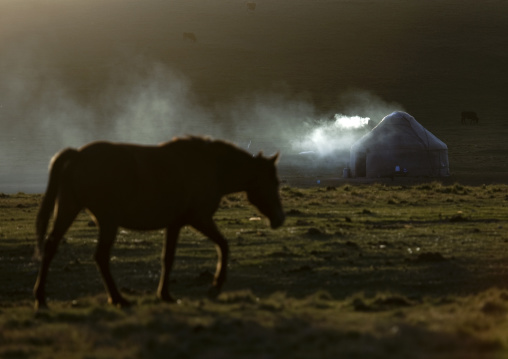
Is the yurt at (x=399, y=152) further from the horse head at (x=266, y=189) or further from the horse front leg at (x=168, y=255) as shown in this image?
the horse front leg at (x=168, y=255)

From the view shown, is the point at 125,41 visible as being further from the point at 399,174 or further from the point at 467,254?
the point at 467,254

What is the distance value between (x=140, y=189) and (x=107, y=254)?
855 mm

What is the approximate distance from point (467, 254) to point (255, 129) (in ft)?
244

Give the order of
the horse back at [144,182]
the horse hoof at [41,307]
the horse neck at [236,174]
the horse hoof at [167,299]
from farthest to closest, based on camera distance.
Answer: the horse neck at [236,174] < the horse hoof at [167,299] < the horse hoof at [41,307] < the horse back at [144,182]

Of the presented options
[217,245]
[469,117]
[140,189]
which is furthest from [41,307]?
[469,117]

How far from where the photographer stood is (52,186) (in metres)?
9.71

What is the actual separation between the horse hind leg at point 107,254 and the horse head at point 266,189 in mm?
2247

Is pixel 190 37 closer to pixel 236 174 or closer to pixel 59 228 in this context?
pixel 236 174

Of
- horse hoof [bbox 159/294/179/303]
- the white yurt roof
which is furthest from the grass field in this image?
the white yurt roof

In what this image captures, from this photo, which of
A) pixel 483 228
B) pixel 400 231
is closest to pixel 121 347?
pixel 400 231

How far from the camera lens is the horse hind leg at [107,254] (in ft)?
31.0

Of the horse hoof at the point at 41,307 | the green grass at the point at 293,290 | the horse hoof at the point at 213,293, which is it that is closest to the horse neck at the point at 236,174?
the horse hoof at the point at 213,293

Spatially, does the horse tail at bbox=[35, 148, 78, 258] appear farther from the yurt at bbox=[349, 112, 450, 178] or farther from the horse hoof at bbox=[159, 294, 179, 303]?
the yurt at bbox=[349, 112, 450, 178]

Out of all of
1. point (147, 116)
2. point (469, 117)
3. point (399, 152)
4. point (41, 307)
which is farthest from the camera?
Result: point (147, 116)
